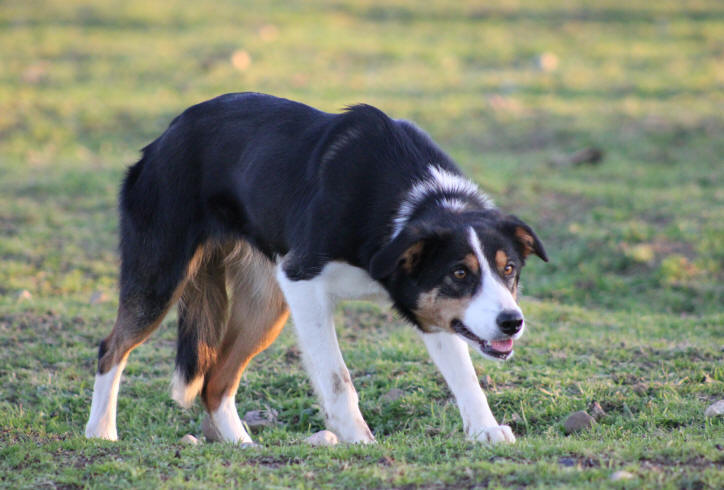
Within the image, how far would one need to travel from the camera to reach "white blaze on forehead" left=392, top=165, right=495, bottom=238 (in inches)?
184

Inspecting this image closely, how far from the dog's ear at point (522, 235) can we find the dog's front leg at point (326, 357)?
977 mm

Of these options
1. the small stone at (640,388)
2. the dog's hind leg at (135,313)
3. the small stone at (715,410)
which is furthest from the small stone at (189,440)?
the small stone at (715,410)

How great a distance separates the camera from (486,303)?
436 centimetres

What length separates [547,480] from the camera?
381 cm

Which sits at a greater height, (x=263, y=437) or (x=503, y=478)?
(x=503, y=478)

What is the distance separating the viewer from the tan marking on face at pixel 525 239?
15.1 ft

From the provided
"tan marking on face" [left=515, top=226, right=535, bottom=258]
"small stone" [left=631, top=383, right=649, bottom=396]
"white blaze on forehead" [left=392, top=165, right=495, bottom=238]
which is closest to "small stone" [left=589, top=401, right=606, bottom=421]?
"small stone" [left=631, top=383, right=649, bottom=396]

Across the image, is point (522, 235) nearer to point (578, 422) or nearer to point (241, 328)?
point (578, 422)

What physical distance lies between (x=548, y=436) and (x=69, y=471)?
7.76 feet

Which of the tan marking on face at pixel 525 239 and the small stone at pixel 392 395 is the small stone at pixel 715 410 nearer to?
the tan marking on face at pixel 525 239

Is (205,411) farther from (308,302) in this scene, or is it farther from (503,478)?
(503,478)

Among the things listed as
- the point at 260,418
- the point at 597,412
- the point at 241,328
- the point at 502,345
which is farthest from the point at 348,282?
the point at 597,412

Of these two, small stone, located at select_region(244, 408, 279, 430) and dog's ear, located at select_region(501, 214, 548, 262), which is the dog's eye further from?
small stone, located at select_region(244, 408, 279, 430)

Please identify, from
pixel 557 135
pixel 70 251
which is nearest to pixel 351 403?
pixel 70 251
